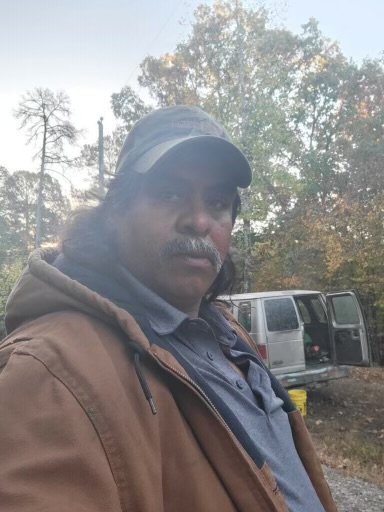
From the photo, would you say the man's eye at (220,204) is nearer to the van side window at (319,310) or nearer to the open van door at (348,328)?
A: the open van door at (348,328)


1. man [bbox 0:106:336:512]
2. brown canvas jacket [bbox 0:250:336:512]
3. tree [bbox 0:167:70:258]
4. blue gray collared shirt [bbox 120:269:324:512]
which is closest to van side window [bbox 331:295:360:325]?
man [bbox 0:106:336:512]

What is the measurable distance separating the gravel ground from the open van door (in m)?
3.65

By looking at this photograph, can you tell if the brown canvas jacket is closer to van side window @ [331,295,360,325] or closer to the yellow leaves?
van side window @ [331,295,360,325]

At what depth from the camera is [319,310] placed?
866cm

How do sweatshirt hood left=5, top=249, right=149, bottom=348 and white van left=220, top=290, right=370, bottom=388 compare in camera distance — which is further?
white van left=220, top=290, right=370, bottom=388

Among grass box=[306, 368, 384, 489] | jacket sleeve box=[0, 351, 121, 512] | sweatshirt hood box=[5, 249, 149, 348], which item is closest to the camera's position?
jacket sleeve box=[0, 351, 121, 512]

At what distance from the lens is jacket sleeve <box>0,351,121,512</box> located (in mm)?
666

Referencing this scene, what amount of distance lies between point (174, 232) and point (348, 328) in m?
7.22

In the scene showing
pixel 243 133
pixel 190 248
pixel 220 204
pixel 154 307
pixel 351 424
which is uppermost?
pixel 243 133

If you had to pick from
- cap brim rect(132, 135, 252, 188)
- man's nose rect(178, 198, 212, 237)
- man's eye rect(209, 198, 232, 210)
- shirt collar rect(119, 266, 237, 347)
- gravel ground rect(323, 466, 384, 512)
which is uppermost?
cap brim rect(132, 135, 252, 188)

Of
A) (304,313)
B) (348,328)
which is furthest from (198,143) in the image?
(304,313)

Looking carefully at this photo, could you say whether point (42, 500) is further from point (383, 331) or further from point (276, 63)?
point (276, 63)

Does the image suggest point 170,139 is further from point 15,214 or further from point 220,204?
point 15,214

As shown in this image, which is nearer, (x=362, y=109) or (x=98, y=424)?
(x=98, y=424)
